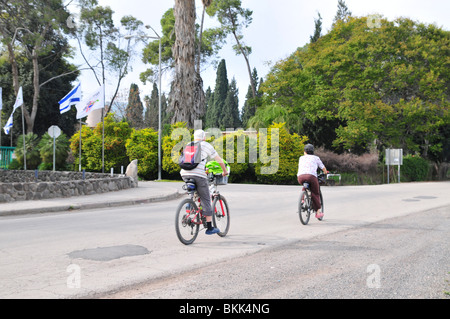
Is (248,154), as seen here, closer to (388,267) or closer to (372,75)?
(372,75)

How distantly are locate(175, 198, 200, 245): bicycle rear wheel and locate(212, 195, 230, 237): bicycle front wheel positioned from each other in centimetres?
52

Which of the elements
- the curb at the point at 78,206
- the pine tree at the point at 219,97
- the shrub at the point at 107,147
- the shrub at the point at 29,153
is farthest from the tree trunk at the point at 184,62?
the pine tree at the point at 219,97

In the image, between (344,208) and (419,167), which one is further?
(419,167)

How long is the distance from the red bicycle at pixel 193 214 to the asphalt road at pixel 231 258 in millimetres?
211

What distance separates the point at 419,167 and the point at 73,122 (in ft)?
121

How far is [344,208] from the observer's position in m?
13.2

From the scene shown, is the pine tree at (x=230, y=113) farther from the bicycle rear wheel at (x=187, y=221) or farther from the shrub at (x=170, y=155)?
the bicycle rear wheel at (x=187, y=221)

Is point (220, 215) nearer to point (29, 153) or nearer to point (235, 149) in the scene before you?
point (235, 149)

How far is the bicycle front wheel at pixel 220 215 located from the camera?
7.89 meters

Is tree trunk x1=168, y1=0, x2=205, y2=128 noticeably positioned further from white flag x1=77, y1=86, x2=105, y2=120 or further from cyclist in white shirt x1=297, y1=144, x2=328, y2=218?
cyclist in white shirt x1=297, y1=144, x2=328, y2=218

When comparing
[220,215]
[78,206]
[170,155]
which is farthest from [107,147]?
[220,215]

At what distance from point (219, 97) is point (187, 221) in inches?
2632

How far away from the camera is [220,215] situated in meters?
8.05

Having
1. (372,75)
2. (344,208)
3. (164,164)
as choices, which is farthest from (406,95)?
(344,208)
